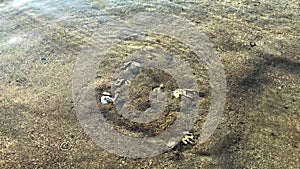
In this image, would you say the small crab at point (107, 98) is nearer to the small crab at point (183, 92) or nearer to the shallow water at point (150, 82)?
the shallow water at point (150, 82)

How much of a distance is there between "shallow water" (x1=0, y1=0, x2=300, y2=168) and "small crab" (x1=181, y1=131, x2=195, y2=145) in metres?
0.04

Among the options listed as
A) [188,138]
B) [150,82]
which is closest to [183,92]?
[150,82]

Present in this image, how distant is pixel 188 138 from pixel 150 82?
73 cm

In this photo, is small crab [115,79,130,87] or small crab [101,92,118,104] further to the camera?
small crab [115,79,130,87]

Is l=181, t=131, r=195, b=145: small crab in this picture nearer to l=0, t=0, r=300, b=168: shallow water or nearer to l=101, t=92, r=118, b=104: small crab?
l=0, t=0, r=300, b=168: shallow water

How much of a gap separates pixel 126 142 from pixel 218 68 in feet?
3.84

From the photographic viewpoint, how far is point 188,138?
2625mm

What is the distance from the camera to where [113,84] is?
3180 mm

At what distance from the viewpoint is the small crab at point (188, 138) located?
260cm

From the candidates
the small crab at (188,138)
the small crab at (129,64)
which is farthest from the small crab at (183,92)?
the small crab at (129,64)

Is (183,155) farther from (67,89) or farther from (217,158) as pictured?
Answer: (67,89)

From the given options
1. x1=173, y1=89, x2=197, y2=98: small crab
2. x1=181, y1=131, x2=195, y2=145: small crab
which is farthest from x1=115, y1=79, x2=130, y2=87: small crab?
x1=181, y1=131, x2=195, y2=145: small crab

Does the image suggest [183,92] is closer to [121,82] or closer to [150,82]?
[150,82]

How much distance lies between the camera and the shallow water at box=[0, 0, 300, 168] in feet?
8.32
